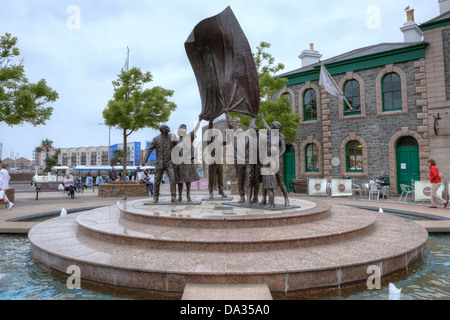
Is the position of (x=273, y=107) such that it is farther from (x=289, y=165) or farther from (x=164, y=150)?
(x=164, y=150)

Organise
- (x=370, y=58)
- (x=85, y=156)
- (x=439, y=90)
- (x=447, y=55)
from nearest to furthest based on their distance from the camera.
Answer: (x=447, y=55), (x=439, y=90), (x=370, y=58), (x=85, y=156)

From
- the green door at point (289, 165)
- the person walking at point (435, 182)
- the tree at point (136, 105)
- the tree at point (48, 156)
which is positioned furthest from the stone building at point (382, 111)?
the tree at point (48, 156)

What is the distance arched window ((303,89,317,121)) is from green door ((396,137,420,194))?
603 centimetres

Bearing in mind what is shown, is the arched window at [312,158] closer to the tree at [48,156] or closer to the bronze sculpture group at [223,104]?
the bronze sculpture group at [223,104]

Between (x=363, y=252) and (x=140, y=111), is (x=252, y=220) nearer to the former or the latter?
(x=363, y=252)

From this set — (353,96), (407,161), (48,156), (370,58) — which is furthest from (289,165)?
(48,156)

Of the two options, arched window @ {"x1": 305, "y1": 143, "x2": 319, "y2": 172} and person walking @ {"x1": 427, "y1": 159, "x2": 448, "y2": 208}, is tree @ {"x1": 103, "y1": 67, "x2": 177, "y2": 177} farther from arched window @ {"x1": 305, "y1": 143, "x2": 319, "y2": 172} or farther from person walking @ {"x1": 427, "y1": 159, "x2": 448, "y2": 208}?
person walking @ {"x1": 427, "y1": 159, "x2": 448, "y2": 208}

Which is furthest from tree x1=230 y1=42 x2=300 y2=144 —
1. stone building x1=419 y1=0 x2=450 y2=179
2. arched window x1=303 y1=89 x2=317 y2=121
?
stone building x1=419 y1=0 x2=450 y2=179

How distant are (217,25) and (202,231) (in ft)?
21.0

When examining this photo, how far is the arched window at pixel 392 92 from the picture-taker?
17.2 m

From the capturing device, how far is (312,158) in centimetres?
2088

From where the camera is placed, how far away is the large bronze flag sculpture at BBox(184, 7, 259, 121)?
28.2ft

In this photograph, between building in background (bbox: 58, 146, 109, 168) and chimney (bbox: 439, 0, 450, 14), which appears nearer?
chimney (bbox: 439, 0, 450, 14)

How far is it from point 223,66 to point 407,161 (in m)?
13.6
